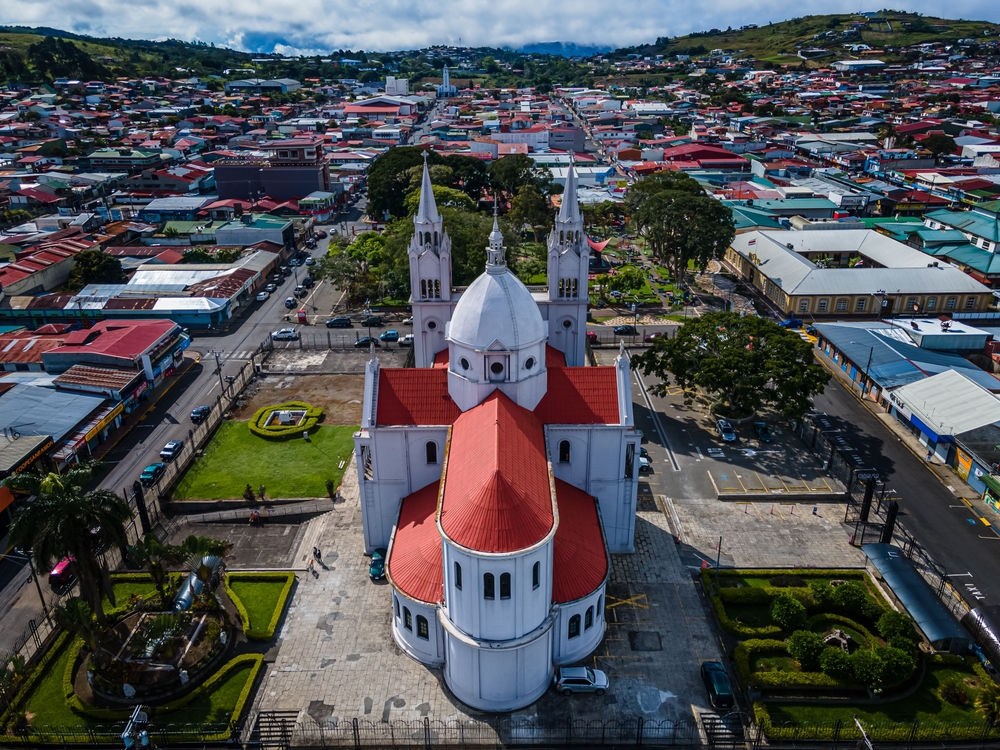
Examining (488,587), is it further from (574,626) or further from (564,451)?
(564,451)

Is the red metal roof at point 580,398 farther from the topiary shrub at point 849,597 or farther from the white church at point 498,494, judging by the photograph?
the topiary shrub at point 849,597

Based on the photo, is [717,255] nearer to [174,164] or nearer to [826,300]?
[826,300]

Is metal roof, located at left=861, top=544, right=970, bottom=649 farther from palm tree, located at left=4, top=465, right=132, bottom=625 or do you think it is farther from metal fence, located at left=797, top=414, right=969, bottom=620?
palm tree, located at left=4, top=465, right=132, bottom=625

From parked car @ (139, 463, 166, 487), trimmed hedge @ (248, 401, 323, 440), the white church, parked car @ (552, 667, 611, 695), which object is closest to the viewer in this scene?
the white church

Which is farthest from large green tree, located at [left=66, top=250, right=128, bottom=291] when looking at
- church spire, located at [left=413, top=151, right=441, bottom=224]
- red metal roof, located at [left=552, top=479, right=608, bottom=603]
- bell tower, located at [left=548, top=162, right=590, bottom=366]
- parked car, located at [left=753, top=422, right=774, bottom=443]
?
parked car, located at [left=753, top=422, right=774, bottom=443]

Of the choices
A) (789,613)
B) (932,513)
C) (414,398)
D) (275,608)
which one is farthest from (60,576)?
(932,513)
